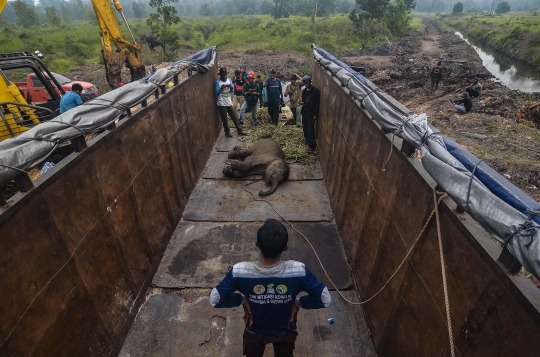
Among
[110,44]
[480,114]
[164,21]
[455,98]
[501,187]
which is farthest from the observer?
[164,21]

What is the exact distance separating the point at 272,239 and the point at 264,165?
523 cm

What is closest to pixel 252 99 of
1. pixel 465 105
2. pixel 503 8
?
pixel 465 105

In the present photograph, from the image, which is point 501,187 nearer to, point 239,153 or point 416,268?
point 416,268

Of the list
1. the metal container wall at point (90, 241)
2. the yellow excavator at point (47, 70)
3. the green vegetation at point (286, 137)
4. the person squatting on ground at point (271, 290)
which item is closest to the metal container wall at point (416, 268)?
the person squatting on ground at point (271, 290)

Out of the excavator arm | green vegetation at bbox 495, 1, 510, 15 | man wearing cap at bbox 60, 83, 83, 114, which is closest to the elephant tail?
man wearing cap at bbox 60, 83, 83, 114

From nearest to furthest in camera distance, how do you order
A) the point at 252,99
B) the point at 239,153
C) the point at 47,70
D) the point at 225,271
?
the point at 225,271 < the point at 47,70 < the point at 239,153 < the point at 252,99

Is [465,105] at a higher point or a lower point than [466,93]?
lower

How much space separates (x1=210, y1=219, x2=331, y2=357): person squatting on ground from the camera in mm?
2143

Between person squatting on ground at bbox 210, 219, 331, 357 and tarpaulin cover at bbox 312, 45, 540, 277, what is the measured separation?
1176 millimetres

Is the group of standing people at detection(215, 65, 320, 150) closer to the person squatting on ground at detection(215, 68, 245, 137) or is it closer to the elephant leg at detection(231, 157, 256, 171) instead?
the person squatting on ground at detection(215, 68, 245, 137)

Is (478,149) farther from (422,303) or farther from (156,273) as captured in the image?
(156,273)

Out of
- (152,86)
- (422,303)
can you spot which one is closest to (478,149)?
(422,303)

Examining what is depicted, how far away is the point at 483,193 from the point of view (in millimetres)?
1840

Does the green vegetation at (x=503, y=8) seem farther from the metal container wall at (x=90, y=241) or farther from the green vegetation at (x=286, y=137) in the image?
the metal container wall at (x=90, y=241)
